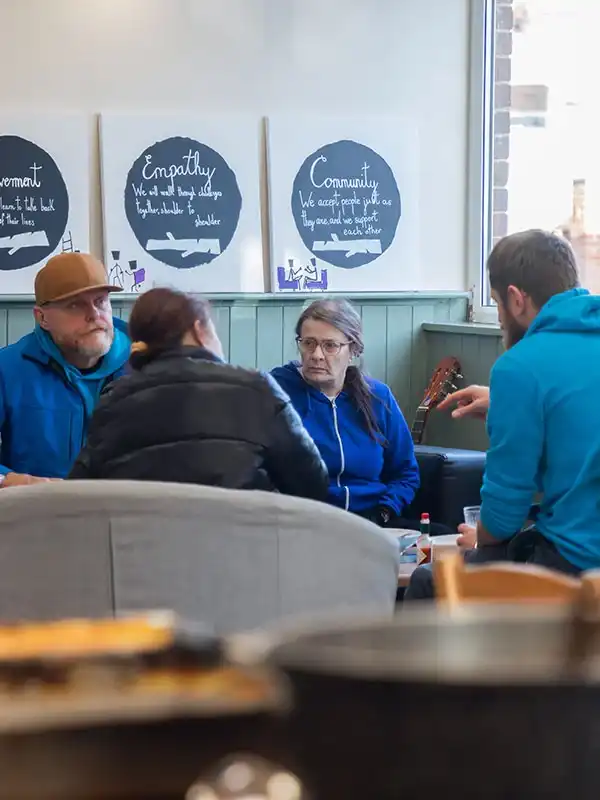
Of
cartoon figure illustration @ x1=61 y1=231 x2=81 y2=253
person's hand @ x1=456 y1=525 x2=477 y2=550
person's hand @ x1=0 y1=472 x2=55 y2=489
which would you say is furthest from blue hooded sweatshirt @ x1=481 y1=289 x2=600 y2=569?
cartoon figure illustration @ x1=61 y1=231 x2=81 y2=253

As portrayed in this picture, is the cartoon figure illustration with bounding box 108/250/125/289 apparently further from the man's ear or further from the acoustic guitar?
the acoustic guitar

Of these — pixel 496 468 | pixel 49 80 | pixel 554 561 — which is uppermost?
pixel 49 80

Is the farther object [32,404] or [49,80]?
[49,80]

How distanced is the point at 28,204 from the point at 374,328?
1.66 metres

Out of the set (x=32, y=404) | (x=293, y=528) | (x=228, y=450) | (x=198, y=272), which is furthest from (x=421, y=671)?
(x=198, y=272)

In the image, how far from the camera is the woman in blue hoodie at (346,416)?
162 inches

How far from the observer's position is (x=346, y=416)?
13.8ft

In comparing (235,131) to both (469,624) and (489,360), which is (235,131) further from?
(469,624)

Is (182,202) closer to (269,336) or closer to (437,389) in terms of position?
(269,336)

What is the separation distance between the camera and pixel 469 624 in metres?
0.59

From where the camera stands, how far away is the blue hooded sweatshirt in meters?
2.61

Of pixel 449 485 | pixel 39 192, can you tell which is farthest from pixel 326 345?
pixel 39 192

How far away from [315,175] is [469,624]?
15.5 feet

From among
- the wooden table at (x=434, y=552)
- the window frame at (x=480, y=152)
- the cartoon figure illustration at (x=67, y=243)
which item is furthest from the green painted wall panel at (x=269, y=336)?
the wooden table at (x=434, y=552)
